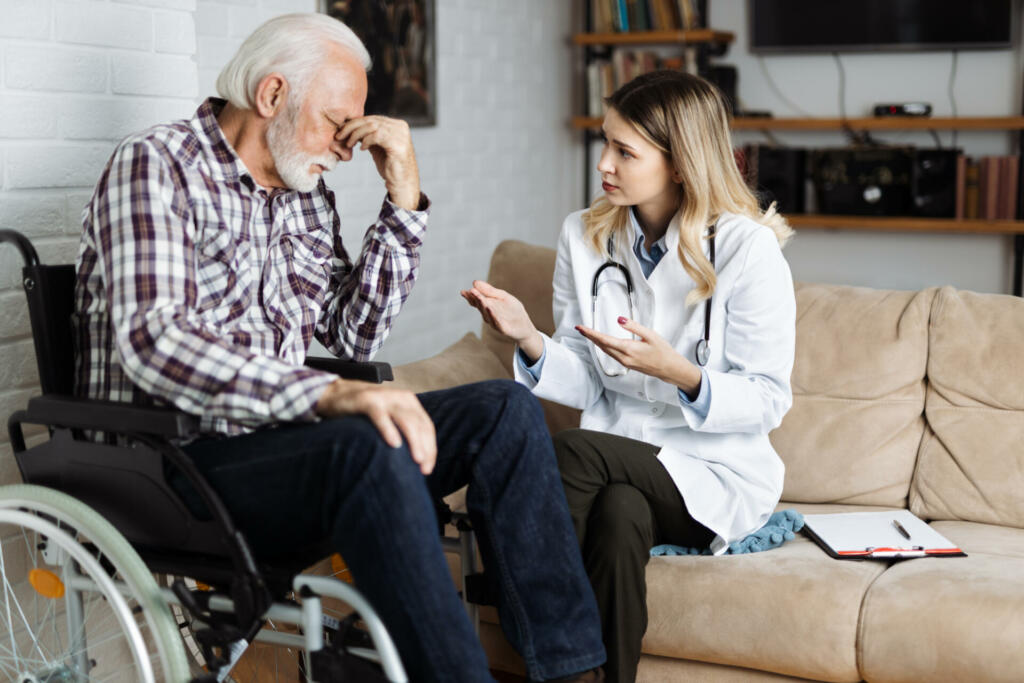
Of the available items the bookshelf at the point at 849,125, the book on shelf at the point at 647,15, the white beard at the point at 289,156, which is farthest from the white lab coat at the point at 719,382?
the book on shelf at the point at 647,15

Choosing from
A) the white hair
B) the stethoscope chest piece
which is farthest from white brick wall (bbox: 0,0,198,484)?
the stethoscope chest piece

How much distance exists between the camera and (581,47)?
5340 millimetres

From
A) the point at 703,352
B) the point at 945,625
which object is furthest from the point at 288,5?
the point at 945,625

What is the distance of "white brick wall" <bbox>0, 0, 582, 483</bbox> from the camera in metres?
1.74

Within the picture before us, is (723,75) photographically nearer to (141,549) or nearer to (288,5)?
(288,5)

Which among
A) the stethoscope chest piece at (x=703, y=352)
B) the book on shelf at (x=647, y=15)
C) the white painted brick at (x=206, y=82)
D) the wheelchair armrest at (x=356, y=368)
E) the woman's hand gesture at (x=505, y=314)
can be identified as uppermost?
the book on shelf at (x=647, y=15)

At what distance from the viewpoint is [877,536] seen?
2074 millimetres

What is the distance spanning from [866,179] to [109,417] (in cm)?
398

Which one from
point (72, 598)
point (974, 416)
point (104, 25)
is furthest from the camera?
point (974, 416)

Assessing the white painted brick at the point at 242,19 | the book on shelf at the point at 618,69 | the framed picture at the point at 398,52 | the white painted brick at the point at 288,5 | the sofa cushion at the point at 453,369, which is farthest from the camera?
the book on shelf at the point at 618,69

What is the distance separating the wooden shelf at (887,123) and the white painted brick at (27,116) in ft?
11.6

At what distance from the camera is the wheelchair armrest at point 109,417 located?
1.34 metres

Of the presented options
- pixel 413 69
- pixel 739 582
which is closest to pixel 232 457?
pixel 739 582

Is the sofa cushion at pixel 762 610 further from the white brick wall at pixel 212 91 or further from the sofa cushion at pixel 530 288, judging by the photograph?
the white brick wall at pixel 212 91
